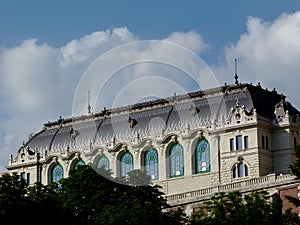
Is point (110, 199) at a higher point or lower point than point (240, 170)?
lower

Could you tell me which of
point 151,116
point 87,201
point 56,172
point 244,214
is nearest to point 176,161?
point 151,116

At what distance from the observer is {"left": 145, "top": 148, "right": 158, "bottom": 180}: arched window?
149875 millimetres

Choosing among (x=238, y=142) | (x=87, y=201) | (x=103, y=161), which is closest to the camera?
(x=87, y=201)

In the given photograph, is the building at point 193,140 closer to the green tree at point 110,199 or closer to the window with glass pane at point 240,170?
the window with glass pane at point 240,170

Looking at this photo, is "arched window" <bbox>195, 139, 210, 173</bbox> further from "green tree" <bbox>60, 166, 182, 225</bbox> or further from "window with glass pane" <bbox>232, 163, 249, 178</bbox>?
"green tree" <bbox>60, 166, 182, 225</bbox>

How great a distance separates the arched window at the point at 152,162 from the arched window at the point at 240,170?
1032cm

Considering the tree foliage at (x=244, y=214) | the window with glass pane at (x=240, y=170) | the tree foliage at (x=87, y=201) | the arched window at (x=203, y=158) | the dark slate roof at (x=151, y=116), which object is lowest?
the tree foliage at (x=244, y=214)

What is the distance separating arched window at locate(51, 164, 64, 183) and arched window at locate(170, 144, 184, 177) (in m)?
17.1

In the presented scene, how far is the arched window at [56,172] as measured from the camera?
159625mm

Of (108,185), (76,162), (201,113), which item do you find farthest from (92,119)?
(108,185)

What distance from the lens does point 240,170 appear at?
471ft

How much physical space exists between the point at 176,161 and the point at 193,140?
3.72 meters

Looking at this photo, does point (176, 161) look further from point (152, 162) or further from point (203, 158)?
point (203, 158)

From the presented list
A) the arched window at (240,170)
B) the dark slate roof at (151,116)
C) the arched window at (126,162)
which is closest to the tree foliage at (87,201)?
the arched window at (240,170)
